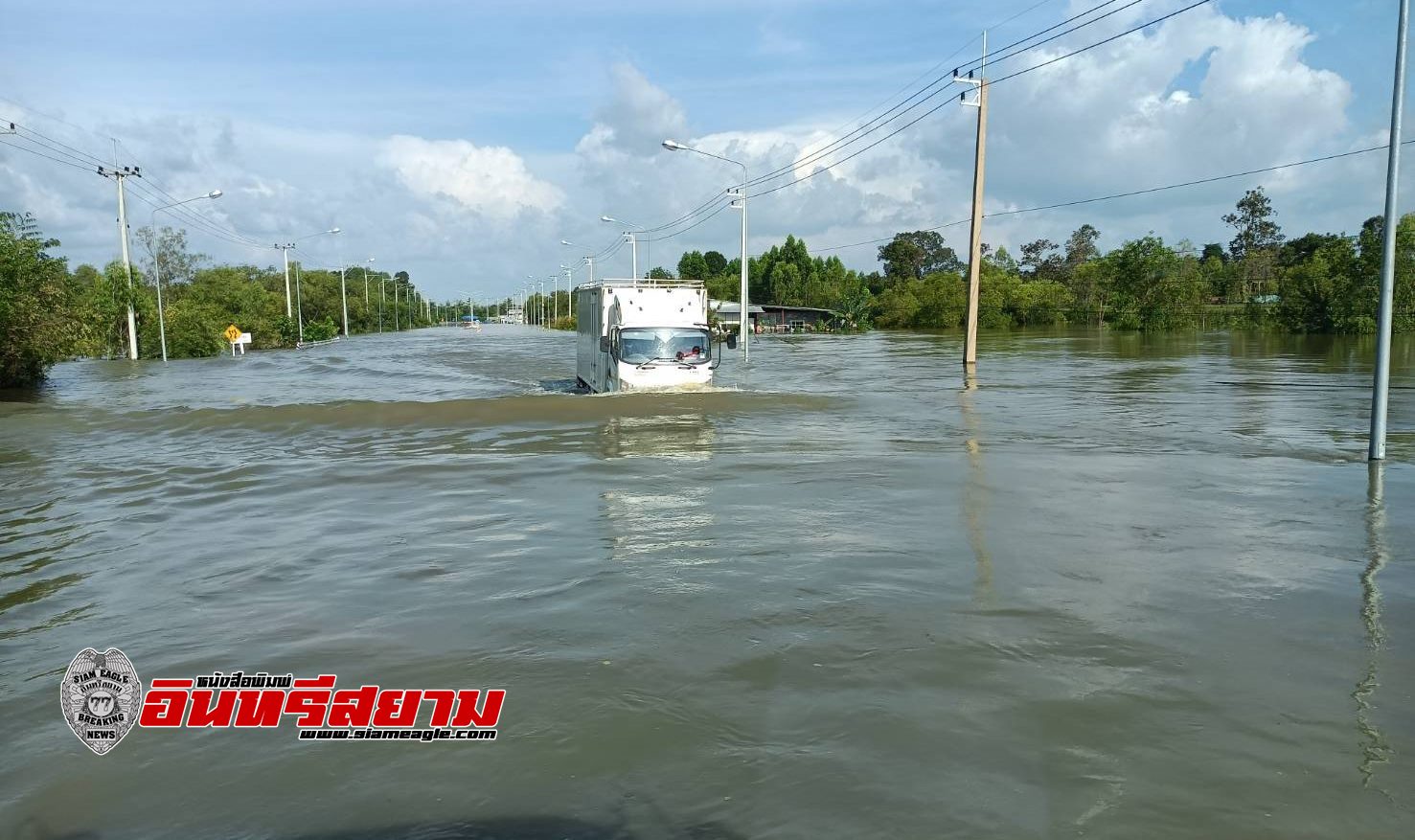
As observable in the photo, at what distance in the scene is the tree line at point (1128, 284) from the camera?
66688 millimetres

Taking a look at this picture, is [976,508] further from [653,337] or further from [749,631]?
[653,337]

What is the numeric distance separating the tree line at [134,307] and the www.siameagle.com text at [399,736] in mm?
33956

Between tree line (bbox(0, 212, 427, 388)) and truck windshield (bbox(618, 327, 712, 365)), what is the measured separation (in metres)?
23.4

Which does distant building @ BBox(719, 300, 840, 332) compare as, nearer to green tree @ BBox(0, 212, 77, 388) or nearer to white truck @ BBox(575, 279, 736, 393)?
green tree @ BBox(0, 212, 77, 388)

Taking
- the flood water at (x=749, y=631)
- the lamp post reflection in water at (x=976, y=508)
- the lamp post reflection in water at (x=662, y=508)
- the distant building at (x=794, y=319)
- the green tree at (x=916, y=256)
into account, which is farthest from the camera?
the green tree at (x=916, y=256)

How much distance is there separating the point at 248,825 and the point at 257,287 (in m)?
92.9

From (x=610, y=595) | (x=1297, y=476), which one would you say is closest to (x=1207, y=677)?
(x=610, y=595)

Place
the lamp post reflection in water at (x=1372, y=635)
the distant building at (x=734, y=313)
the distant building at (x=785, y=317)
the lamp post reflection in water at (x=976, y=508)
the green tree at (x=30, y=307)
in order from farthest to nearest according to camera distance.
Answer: the distant building at (x=785, y=317), the distant building at (x=734, y=313), the green tree at (x=30, y=307), the lamp post reflection in water at (x=976, y=508), the lamp post reflection in water at (x=1372, y=635)

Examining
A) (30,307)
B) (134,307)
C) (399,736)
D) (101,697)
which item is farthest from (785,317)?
(399,736)

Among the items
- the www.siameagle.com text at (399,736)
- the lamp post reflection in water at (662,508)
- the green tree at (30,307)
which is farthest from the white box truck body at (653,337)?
the green tree at (30,307)

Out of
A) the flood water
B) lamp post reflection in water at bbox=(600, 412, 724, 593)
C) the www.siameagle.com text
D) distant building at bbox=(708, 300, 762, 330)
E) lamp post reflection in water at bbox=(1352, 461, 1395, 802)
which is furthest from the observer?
distant building at bbox=(708, 300, 762, 330)

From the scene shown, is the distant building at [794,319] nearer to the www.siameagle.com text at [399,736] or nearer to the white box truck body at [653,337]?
the white box truck body at [653,337]

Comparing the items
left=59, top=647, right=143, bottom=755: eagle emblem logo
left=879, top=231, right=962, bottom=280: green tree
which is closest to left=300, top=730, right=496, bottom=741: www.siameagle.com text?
left=59, top=647, right=143, bottom=755: eagle emblem logo

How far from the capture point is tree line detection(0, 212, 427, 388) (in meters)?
33.0
